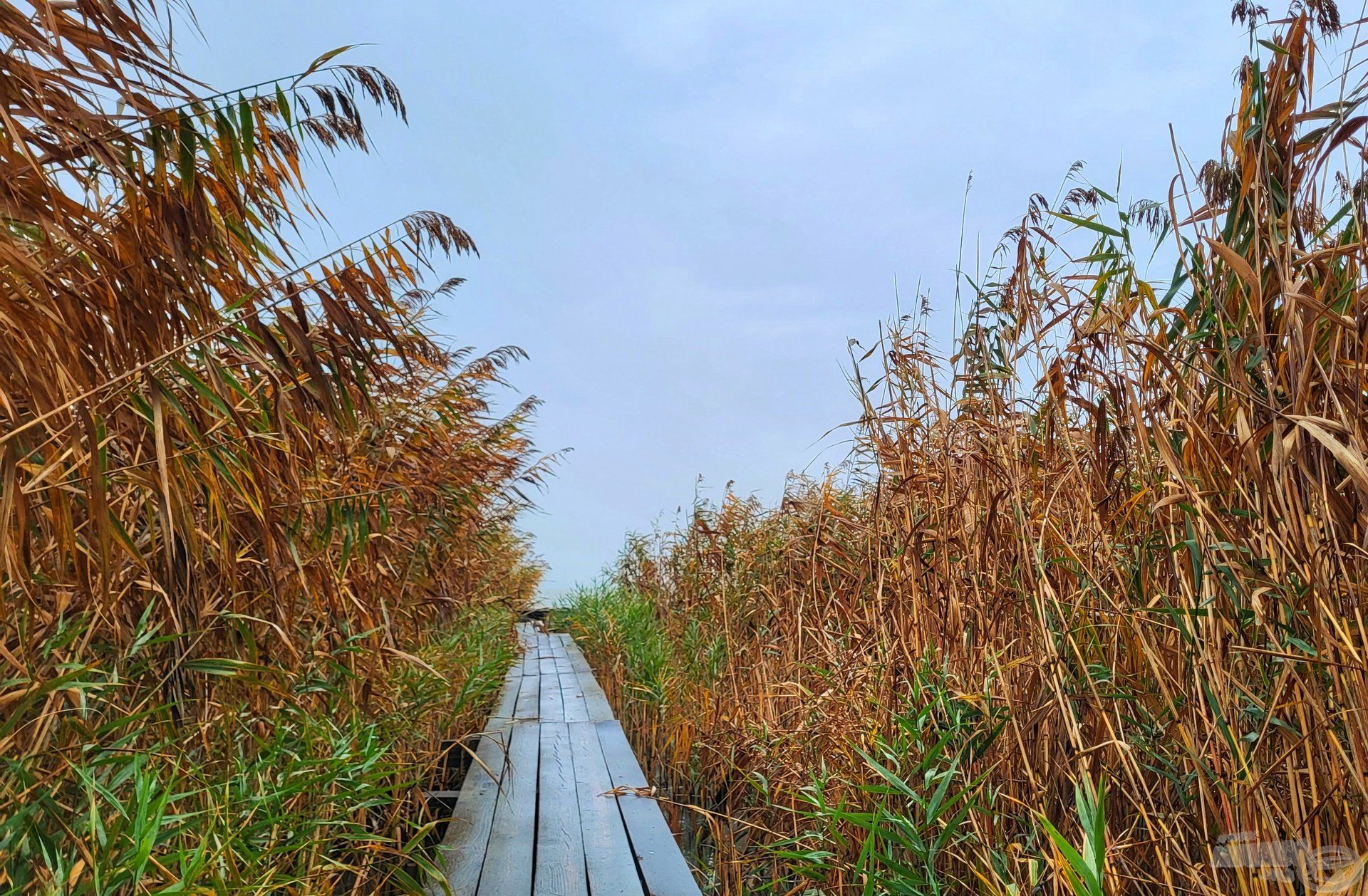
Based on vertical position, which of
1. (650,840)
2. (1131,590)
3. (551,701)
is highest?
(1131,590)

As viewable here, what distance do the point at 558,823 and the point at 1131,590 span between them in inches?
79.2

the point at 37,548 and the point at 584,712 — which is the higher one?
the point at 37,548

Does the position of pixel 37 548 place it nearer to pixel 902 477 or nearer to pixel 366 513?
pixel 366 513

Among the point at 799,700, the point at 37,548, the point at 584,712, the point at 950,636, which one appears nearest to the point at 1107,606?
the point at 950,636

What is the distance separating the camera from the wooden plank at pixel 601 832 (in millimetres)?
2279

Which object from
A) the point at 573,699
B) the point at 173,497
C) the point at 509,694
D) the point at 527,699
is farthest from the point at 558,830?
the point at 509,694

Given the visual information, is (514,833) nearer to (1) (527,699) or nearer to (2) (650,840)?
(2) (650,840)

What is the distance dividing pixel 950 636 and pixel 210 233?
1.88 meters

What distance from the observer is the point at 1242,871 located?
1144 mm

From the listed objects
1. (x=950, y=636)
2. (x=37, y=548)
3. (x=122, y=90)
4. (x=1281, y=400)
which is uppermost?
(x=122, y=90)

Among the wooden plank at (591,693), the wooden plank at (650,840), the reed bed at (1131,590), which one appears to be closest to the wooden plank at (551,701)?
the wooden plank at (591,693)

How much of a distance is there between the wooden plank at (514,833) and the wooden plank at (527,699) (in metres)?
0.90

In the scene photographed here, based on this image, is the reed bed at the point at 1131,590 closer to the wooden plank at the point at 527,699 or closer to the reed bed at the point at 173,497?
the reed bed at the point at 173,497

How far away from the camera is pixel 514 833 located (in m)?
2.63
